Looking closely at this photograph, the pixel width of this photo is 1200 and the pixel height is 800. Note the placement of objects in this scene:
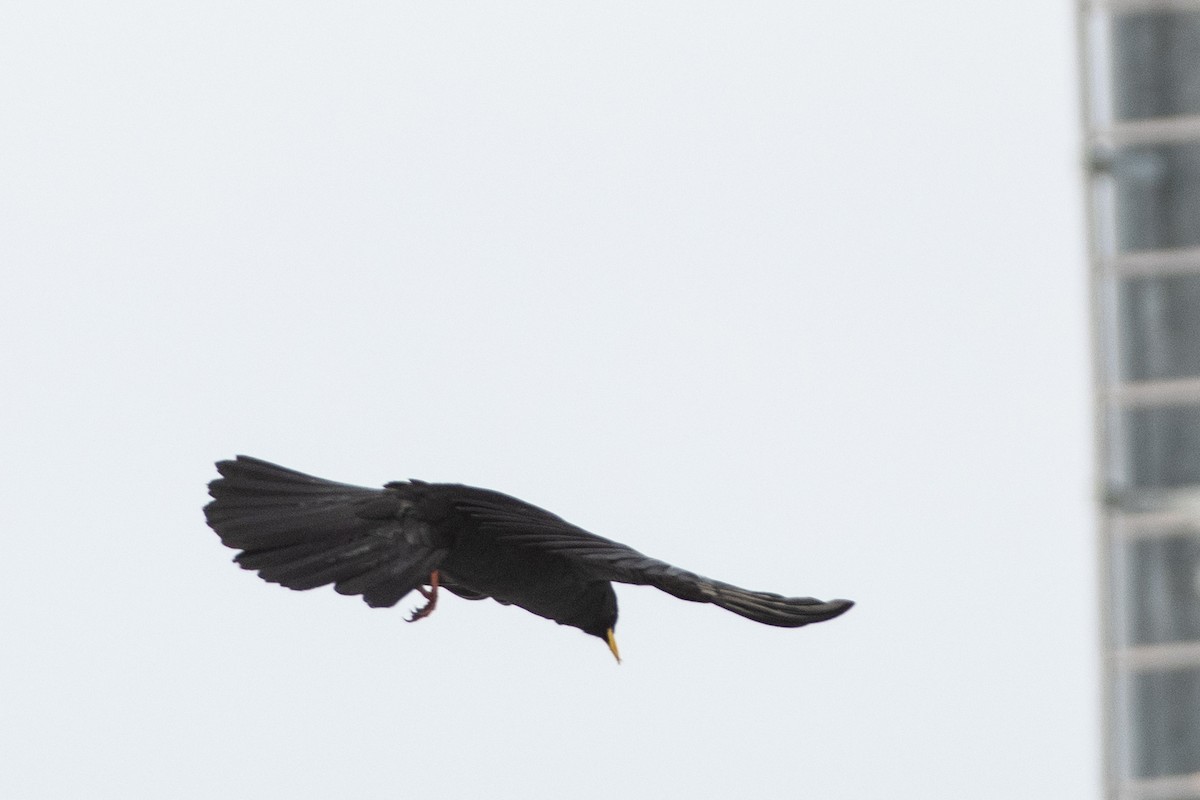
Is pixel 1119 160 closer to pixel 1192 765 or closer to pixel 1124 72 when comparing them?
pixel 1124 72

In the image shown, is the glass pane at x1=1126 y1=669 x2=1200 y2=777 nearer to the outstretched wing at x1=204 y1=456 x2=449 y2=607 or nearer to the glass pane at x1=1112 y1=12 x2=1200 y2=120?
the glass pane at x1=1112 y1=12 x2=1200 y2=120

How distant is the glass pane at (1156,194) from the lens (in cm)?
639


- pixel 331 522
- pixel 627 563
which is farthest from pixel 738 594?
pixel 331 522

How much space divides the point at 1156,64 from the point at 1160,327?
86cm

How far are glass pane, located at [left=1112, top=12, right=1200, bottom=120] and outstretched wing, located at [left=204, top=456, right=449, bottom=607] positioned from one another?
294cm

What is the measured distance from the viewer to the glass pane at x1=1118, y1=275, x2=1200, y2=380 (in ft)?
20.9

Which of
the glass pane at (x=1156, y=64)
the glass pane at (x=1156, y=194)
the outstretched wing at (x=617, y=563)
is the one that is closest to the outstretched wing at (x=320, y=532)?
the outstretched wing at (x=617, y=563)

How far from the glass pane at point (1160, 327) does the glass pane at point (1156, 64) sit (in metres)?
0.56

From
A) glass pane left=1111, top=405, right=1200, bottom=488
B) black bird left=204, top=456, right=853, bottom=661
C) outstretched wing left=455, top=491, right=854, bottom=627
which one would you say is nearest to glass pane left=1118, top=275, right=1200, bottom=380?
glass pane left=1111, top=405, right=1200, bottom=488

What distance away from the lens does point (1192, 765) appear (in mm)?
6301

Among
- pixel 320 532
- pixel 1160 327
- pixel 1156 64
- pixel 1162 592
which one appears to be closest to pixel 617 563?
pixel 320 532

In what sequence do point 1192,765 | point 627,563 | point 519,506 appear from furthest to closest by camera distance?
point 519,506, point 627,563, point 1192,765

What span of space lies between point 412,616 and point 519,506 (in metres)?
0.62

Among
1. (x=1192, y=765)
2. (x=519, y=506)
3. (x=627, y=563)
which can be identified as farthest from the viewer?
(x=519, y=506)
